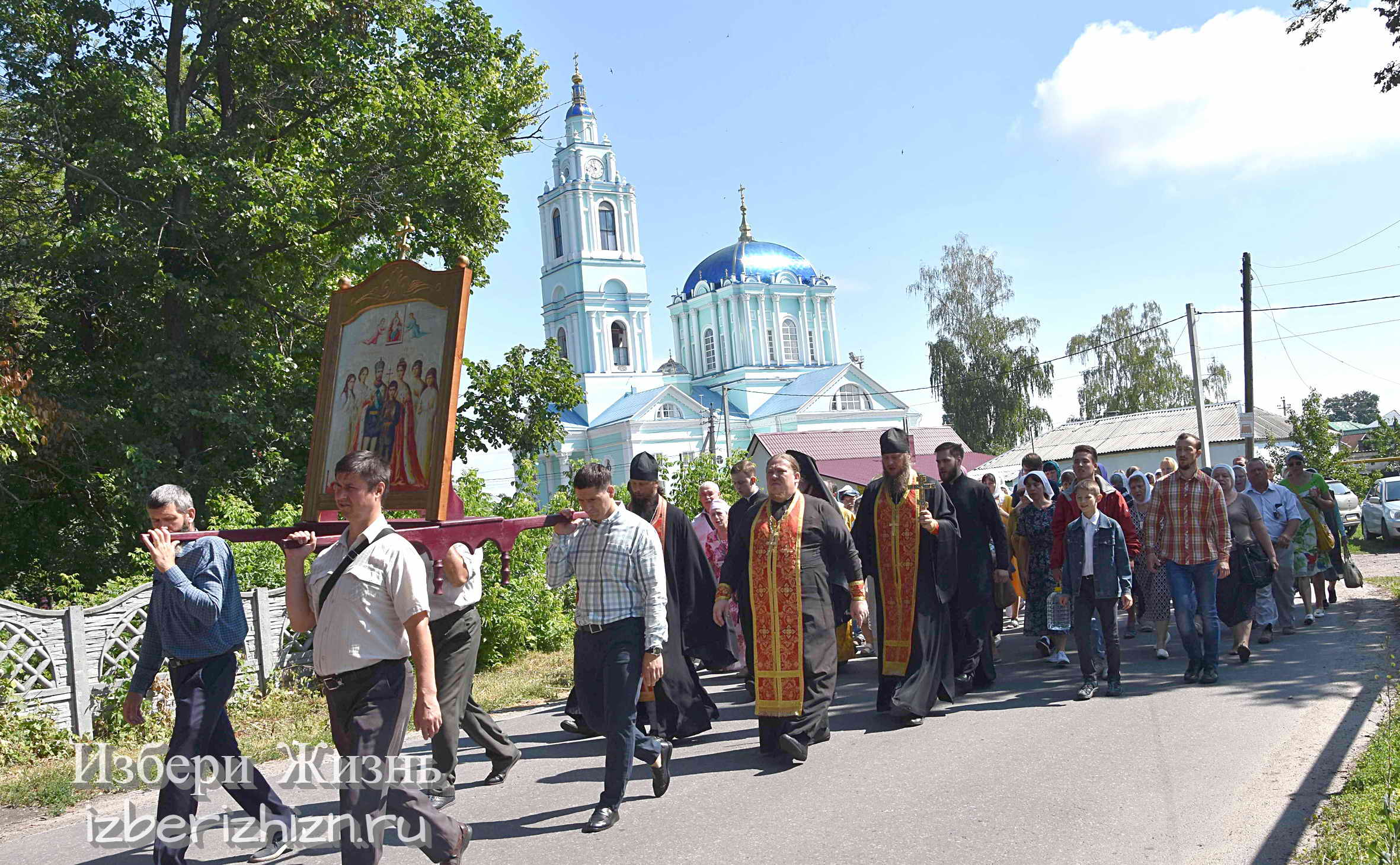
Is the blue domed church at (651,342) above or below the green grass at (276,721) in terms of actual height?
above

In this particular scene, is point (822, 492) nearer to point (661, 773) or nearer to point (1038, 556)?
point (661, 773)

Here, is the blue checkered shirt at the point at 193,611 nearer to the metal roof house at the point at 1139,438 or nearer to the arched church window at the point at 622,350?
the metal roof house at the point at 1139,438

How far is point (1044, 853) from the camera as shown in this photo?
4652 mm

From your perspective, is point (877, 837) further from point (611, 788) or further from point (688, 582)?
point (688, 582)

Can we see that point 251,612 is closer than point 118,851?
No

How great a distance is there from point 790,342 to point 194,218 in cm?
5793

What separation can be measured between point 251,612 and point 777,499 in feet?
Answer: 16.5

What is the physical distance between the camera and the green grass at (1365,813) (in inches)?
165

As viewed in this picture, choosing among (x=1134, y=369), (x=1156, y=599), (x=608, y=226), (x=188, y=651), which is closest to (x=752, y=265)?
(x=608, y=226)

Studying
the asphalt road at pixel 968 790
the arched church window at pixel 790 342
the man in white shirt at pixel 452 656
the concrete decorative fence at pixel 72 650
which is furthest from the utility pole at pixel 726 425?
the man in white shirt at pixel 452 656

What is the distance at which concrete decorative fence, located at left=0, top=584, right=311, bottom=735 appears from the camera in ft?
25.8

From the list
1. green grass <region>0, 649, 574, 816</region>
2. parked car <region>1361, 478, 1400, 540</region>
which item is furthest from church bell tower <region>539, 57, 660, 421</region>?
green grass <region>0, 649, 574, 816</region>

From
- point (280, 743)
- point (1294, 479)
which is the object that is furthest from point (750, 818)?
point (1294, 479)

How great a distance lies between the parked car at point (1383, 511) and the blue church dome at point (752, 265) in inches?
1961
